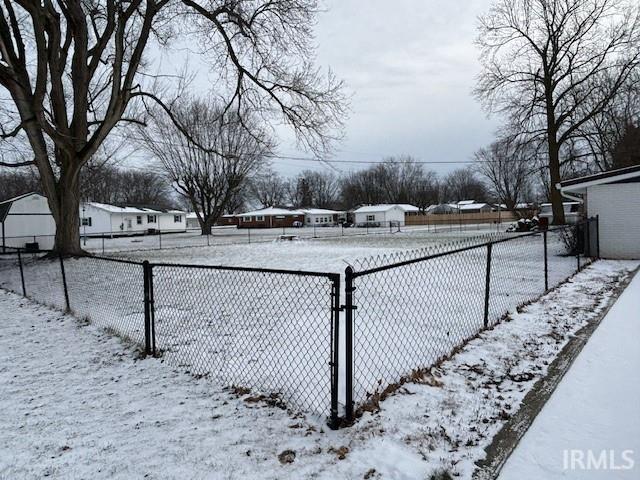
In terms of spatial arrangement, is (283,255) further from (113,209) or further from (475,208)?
(475,208)

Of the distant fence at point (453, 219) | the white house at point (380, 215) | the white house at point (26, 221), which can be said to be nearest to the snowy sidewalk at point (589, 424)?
the white house at point (26, 221)

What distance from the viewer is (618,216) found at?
12.9 metres

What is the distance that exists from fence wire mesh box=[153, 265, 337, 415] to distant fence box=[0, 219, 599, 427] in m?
0.02

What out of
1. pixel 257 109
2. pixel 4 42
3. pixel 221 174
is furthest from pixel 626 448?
pixel 221 174

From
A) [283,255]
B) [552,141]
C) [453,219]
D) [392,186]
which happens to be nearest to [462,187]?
[392,186]

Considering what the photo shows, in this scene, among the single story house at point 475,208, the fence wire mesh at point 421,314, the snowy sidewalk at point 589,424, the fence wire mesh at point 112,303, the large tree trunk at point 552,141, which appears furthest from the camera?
the single story house at point 475,208

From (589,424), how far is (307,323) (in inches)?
143

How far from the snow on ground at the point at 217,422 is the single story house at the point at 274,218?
196ft

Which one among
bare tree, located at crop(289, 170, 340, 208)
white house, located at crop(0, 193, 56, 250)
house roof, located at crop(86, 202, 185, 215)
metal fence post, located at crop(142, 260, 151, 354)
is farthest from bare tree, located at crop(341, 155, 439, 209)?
metal fence post, located at crop(142, 260, 151, 354)

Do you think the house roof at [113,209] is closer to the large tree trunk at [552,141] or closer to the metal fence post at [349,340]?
the large tree trunk at [552,141]

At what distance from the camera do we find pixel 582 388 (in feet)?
11.9

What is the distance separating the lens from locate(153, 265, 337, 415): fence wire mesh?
3.87 m

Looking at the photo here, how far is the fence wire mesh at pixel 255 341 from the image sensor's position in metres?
3.87

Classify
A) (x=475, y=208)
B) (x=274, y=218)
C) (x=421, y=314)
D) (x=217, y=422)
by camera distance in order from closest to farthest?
(x=217, y=422)
(x=421, y=314)
(x=274, y=218)
(x=475, y=208)
